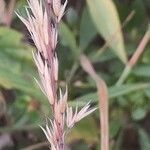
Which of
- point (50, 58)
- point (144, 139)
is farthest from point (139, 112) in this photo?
point (50, 58)

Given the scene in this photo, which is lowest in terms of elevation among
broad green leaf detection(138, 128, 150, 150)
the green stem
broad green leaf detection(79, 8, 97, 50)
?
broad green leaf detection(138, 128, 150, 150)

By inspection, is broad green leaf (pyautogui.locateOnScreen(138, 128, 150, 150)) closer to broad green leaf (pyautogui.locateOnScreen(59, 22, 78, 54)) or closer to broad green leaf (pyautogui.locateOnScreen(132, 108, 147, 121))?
broad green leaf (pyautogui.locateOnScreen(132, 108, 147, 121))

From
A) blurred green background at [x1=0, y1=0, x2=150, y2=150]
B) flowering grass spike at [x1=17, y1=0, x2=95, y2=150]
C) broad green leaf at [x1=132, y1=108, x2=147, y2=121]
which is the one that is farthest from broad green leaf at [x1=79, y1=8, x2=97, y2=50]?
flowering grass spike at [x1=17, y1=0, x2=95, y2=150]

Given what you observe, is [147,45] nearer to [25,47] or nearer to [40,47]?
[25,47]

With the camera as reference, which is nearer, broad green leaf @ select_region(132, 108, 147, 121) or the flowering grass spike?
the flowering grass spike

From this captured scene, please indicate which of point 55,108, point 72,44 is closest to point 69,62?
point 72,44

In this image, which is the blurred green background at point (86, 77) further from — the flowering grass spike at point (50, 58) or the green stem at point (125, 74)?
the flowering grass spike at point (50, 58)

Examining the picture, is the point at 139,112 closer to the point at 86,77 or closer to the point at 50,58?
the point at 86,77

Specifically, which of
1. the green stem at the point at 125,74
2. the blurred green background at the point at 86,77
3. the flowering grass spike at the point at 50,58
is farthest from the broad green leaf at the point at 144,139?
the flowering grass spike at the point at 50,58

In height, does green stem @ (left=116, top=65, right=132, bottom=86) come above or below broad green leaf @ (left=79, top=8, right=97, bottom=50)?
below
